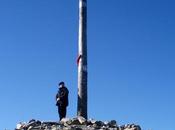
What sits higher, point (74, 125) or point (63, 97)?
point (63, 97)

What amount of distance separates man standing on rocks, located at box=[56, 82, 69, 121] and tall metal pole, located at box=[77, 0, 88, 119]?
1466mm

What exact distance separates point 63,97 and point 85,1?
25.3ft

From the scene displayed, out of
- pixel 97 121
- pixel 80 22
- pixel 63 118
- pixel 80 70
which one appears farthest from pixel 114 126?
pixel 80 22

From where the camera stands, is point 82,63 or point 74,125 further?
point 82,63

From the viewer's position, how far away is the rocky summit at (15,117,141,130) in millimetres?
26097

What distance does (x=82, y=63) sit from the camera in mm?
31250

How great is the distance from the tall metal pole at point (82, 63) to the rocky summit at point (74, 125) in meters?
2.78

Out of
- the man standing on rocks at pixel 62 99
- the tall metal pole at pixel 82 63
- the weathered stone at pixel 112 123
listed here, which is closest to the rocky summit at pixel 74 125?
the weathered stone at pixel 112 123

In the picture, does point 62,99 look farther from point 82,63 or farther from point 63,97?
point 82,63

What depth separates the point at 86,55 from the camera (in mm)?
31562

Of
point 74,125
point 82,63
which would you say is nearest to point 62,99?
point 74,125

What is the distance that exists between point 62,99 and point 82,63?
134 inches

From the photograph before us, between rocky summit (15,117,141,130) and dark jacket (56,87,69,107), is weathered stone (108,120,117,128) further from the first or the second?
dark jacket (56,87,69,107)

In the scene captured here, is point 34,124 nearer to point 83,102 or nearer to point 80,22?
point 83,102
